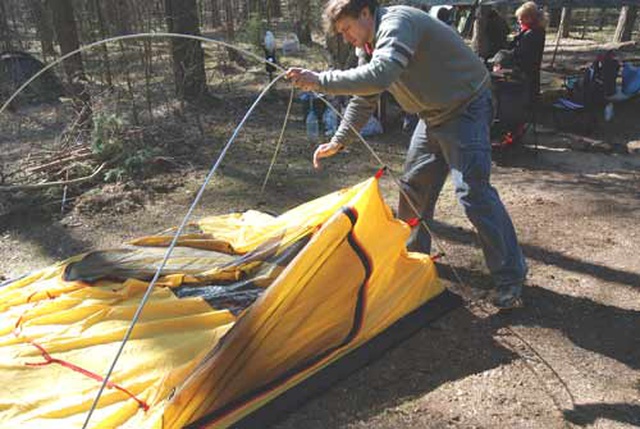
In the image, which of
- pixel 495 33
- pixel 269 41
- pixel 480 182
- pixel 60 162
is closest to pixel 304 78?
pixel 480 182

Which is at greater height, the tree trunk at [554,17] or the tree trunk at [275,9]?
the tree trunk at [275,9]

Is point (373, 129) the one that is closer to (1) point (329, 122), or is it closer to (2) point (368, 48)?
(1) point (329, 122)

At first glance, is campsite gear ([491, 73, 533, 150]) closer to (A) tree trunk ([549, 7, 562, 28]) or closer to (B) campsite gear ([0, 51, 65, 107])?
(B) campsite gear ([0, 51, 65, 107])

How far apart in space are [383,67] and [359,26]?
1.14 feet

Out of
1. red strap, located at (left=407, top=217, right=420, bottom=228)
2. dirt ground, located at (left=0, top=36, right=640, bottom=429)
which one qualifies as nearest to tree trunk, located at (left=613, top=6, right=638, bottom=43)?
dirt ground, located at (left=0, top=36, right=640, bottom=429)

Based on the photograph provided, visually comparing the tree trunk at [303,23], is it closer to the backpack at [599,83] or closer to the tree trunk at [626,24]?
the tree trunk at [626,24]

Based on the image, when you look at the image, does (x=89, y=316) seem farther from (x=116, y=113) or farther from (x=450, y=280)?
(x=116, y=113)

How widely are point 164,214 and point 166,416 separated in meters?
2.83

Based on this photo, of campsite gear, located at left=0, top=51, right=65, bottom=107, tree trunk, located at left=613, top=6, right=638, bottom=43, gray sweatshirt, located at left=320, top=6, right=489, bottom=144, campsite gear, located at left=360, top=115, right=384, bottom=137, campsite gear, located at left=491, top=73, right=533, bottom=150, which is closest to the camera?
gray sweatshirt, located at left=320, top=6, right=489, bottom=144

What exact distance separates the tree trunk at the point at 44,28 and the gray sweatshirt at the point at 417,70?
33.2 feet

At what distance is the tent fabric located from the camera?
85.5 inches

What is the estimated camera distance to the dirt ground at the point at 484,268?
7.57 feet

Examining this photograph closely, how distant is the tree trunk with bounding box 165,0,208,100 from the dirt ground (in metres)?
1.29

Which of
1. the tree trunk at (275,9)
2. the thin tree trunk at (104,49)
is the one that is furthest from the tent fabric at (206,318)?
the tree trunk at (275,9)
